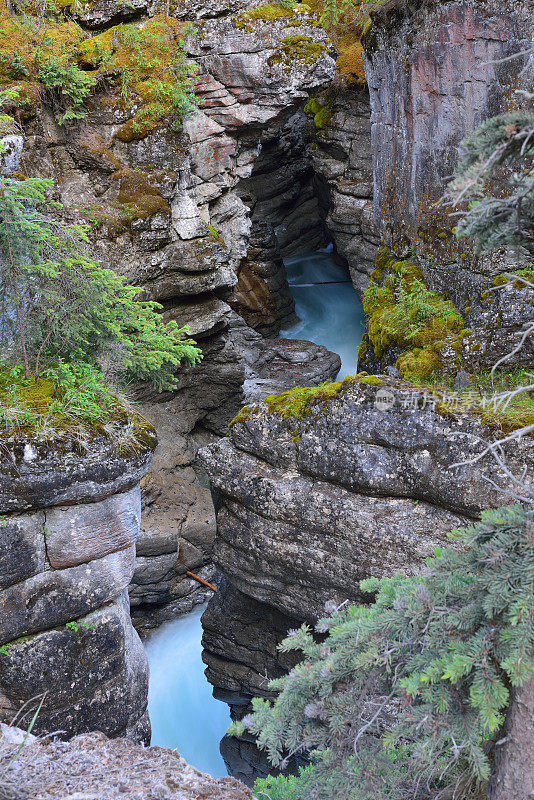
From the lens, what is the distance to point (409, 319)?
8047mm

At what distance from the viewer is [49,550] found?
574 centimetres

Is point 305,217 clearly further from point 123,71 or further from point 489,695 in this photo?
point 489,695

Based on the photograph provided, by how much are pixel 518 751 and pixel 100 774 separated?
95.5 inches

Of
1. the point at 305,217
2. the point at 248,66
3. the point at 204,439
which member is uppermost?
the point at 248,66

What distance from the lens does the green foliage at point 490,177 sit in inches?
98.1

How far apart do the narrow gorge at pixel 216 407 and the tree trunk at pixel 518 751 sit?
14 millimetres

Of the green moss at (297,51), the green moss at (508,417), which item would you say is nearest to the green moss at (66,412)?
the green moss at (508,417)

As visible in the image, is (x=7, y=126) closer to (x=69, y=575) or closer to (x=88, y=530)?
(x=88, y=530)

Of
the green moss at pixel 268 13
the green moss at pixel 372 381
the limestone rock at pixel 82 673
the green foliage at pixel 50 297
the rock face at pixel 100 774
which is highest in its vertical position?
the green moss at pixel 268 13

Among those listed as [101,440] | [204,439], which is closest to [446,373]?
[101,440]

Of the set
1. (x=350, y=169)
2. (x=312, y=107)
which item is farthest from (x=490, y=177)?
(x=312, y=107)

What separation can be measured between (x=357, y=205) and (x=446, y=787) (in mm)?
14711

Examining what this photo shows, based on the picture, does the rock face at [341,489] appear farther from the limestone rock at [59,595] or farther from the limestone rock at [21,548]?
the limestone rock at [21,548]

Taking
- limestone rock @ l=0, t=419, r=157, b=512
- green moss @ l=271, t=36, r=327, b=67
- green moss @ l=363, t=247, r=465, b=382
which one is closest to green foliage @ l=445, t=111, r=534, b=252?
limestone rock @ l=0, t=419, r=157, b=512
